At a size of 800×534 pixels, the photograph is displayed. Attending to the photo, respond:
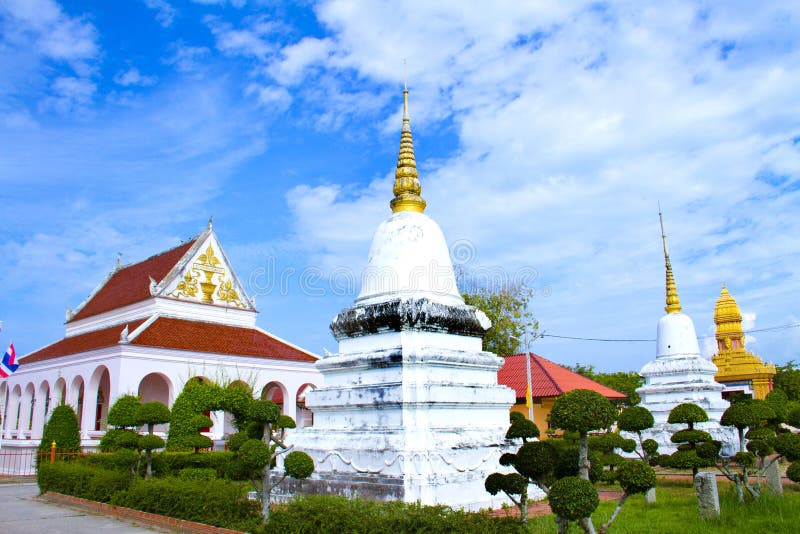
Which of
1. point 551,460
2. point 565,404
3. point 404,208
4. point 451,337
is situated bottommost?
point 551,460

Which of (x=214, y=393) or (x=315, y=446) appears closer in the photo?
(x=315, y=446)

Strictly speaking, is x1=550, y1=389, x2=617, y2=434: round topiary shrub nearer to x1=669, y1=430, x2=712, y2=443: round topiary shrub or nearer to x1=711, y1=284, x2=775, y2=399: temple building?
x1=669, y1=430, x2=712, y2=443: round topiary shrub

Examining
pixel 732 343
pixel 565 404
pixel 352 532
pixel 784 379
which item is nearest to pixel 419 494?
pixel 352 532

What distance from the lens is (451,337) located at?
9.91m

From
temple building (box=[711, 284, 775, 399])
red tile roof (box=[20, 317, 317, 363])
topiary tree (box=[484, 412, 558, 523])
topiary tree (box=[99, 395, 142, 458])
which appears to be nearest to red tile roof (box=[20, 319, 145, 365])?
red tile roof (box=[20, 317, 317, 363])

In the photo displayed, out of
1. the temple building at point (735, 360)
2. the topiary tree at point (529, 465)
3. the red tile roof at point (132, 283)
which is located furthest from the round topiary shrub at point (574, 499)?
the temple building at point (735, 360)

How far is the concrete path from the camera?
355 inches

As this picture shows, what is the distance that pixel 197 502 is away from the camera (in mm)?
8578

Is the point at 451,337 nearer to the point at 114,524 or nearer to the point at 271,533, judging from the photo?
the point at 271,533

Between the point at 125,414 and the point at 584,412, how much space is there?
12.0 m

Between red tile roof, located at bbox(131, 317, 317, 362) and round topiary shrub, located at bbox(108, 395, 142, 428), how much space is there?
4.40m

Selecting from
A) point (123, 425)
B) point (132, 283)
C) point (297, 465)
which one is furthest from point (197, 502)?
point (132, 283)

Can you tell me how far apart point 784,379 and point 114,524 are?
37408mm

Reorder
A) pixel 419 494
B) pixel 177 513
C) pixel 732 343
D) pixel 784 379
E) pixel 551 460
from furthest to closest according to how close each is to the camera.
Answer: pixel 784 379 → pixel 732 343 → pixel 177 513 → pixel 419 494 → pixel 551 460
